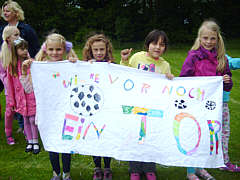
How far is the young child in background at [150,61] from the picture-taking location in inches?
120

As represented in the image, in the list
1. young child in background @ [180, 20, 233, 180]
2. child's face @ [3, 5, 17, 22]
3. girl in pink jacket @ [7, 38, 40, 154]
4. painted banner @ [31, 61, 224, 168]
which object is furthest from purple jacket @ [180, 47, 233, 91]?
child's face @ [3, 5, 17, 22]

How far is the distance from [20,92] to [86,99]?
4.35 feet

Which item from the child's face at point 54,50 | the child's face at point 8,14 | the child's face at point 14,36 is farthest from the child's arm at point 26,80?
the child's face at point 8,14

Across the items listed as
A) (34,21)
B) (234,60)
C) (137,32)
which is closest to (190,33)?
(137,32)

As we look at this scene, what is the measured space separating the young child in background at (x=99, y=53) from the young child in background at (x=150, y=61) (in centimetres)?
24

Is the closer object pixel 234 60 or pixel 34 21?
pixel 234 60

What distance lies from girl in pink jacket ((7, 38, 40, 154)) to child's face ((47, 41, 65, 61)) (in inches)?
29.7

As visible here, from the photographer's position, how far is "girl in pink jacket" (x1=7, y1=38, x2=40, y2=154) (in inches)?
147

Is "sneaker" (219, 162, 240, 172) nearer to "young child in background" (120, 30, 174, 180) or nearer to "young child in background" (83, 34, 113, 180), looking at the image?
"young child in background" (120, 30, 174, 180)

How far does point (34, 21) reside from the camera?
28750mm

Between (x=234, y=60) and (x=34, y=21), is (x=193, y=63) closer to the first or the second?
(x=234, y=60)

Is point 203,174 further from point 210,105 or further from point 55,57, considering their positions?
point 55,57

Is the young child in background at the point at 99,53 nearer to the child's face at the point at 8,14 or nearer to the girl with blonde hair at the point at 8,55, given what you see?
the girl with blonde hair at the point at 8,55

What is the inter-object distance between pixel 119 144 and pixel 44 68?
1246mm
